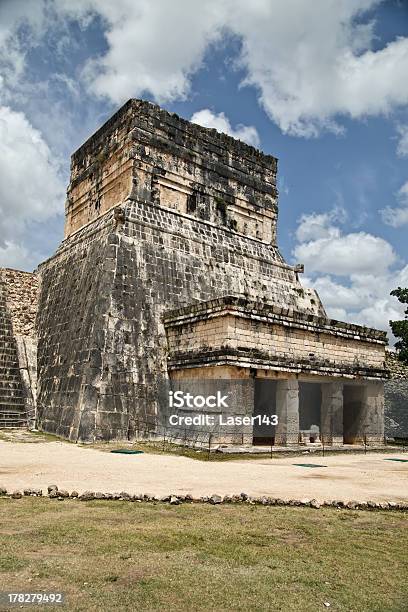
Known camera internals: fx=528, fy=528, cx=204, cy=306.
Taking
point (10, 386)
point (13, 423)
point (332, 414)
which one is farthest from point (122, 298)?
point (332, 414)

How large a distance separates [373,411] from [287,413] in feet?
15.2

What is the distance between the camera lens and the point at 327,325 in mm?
17797

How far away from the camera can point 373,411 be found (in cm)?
1895

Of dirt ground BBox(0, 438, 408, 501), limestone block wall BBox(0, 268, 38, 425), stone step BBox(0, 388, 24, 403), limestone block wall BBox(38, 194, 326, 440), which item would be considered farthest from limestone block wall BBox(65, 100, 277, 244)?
dirt ground BBox(0, 438, 408, 501)

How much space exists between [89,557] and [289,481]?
5.10 meters

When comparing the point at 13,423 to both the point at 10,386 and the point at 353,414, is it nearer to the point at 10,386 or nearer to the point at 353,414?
the point at 10,386

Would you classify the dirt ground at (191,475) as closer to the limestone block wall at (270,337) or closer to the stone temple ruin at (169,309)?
the stone temple ruin at (169,309)

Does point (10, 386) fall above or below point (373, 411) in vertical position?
above

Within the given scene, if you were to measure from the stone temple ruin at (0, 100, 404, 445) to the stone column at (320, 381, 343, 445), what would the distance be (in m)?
0.05

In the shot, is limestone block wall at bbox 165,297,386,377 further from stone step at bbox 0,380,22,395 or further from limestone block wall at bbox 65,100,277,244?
limestone block wall at bbox 65,100,277,244

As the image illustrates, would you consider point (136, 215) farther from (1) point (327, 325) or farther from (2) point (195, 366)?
(1) point (327, 325)

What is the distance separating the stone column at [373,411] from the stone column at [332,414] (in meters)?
1.49

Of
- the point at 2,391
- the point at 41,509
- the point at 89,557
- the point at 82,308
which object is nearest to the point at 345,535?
the point at 89,557

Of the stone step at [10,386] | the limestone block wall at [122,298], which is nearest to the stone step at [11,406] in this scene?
the stone step at [10,386]
